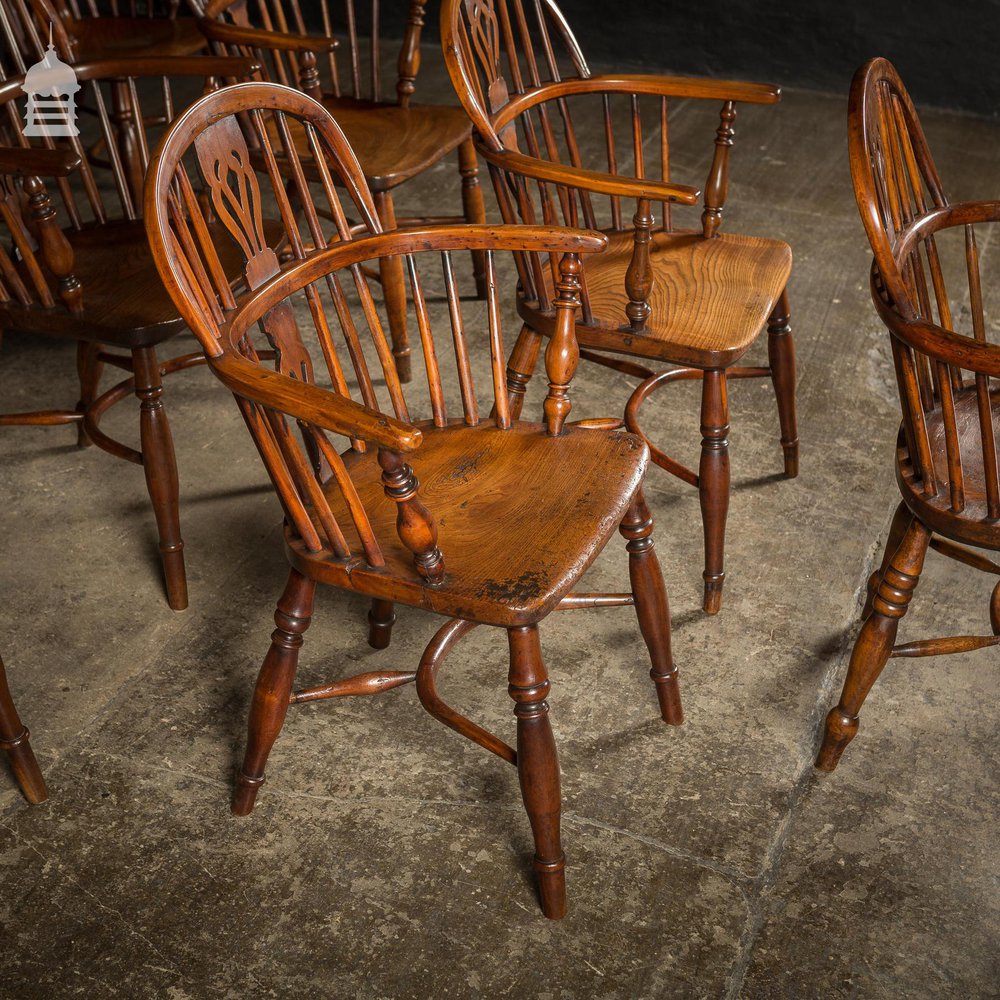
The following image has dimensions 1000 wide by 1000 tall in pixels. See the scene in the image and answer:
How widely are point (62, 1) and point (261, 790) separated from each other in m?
2.76

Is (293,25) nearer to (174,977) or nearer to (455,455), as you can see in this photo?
(455,455)

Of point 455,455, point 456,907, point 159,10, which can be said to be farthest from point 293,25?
point 456,907

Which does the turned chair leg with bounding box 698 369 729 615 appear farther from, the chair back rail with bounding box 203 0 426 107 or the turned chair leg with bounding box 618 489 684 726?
the chair back rail with bounding box 203 0 426 107

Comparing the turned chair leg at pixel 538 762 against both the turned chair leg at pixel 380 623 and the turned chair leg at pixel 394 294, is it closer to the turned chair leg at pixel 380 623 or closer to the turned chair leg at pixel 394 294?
the turned chair leg at pixel 380 623

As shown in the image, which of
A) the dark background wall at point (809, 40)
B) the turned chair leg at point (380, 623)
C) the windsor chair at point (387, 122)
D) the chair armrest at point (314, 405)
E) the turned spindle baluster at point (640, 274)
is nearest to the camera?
the chair armrest at point (314, 405)

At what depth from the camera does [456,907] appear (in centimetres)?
178

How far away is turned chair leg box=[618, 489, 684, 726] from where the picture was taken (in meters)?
1.89

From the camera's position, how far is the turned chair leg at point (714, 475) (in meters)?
2.15

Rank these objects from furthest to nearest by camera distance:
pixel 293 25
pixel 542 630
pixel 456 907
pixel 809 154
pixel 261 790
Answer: pixel 293 25, pixel 809 154, pixel 542 630, pixel 261 790, pixel 456 907

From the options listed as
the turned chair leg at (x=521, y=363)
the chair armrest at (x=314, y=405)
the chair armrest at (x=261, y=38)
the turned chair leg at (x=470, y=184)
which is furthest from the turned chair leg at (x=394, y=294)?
the chair armrest at (x=314, y=405)

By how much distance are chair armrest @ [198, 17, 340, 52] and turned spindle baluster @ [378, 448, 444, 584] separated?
167 centimetres

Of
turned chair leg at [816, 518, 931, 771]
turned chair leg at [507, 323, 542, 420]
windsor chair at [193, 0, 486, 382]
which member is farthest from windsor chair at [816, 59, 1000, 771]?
windsor chair at [193, 0, 486, 382]

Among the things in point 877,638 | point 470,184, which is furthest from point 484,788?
point 470,184

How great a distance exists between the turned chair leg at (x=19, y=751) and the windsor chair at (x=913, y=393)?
4.28 ft
